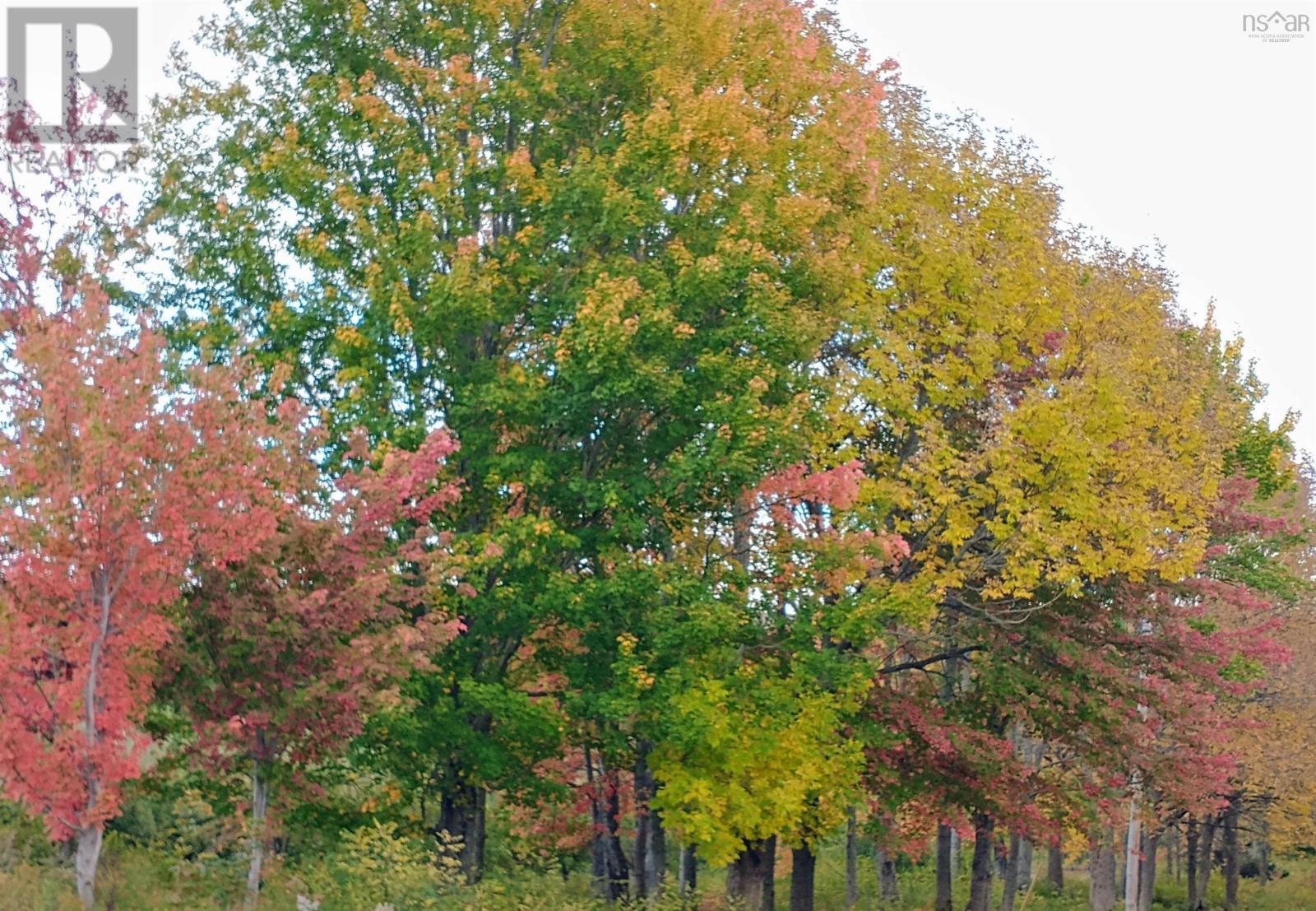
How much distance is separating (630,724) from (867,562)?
13.8ft

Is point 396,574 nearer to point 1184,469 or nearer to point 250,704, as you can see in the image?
point 250,704

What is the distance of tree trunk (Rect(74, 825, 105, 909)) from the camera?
1408cm

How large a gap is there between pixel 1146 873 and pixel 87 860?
32745mm

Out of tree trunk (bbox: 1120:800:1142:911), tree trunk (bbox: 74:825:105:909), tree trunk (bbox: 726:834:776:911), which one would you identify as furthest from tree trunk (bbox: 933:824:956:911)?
tree trunk (bbox: 74:825:105:909)

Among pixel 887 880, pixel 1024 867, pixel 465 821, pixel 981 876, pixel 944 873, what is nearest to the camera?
pixel 465 821

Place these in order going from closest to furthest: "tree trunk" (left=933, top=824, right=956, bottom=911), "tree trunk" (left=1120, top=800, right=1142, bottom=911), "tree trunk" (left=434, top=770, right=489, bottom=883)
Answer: "tree trunk" (left=434, top=770, right=489, bottom=883) → "tree trunk" (left=1120, top=800, right=1142, bottom=911) → "tree trunk" (left=933, top=824, right=956, bottom=911)

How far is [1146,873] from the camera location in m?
39.8

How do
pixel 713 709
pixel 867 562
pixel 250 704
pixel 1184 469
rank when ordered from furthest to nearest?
pixel 1184 469 → pixel 867 562 → pixel 713 709 → pixel 250 704

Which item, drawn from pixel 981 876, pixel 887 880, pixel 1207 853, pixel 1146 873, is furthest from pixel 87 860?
pixel 1207 853

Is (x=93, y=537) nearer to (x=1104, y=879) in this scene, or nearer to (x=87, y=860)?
(x=87, y=860)

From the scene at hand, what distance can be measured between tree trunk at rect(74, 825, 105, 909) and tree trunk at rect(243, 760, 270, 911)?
184cm

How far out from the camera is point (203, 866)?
53.2 feet

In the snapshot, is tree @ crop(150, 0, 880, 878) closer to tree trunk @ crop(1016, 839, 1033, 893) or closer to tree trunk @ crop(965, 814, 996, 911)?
tree trunk @ crop(965, 814, 996, 911)

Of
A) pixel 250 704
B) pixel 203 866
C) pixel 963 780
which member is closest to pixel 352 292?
pixel 250 704
